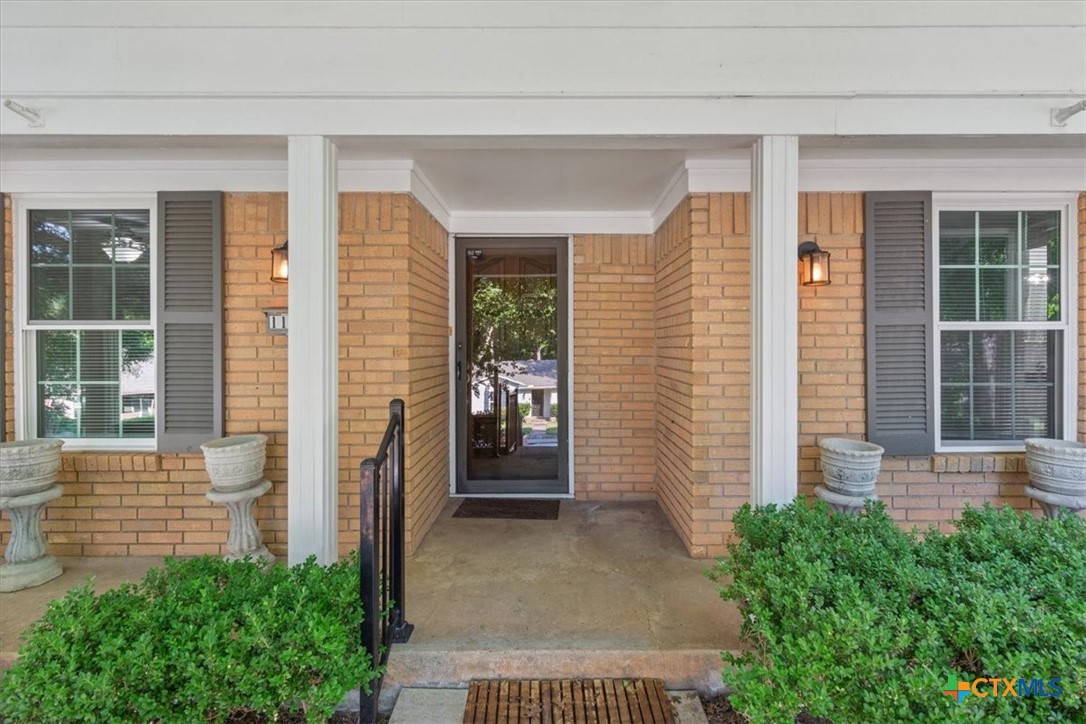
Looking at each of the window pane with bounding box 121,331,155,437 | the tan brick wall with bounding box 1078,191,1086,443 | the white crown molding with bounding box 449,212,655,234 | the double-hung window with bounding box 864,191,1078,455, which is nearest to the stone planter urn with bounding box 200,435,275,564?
the window pane with bounding box 121,331,155,437

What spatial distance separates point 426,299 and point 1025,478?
3.97m

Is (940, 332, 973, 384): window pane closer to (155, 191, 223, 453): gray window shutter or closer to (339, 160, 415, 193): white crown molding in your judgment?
(339, 160, 415, 193): white crown molding

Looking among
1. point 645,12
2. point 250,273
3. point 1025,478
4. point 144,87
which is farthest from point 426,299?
point 1025,478

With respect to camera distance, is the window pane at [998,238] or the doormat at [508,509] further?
the doormat at [508,509]

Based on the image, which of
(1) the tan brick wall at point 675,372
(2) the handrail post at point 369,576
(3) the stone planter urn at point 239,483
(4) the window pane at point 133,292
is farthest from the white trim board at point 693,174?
(2) the handrail post at point 369,576

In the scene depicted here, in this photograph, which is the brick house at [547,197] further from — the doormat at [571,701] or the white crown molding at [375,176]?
the doormat at [571,701]

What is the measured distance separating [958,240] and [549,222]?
2.80 metres

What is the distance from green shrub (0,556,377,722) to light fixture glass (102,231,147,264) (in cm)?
231

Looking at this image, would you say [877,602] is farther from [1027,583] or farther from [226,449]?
[226,449]

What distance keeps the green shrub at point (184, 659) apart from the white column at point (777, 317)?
188 centimetres

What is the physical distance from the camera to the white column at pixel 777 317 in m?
2.22

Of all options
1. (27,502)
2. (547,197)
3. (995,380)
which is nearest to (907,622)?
(995,380)

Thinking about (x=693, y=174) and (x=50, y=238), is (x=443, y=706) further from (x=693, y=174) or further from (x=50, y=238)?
(x=50, y=238)

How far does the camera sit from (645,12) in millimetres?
2197
